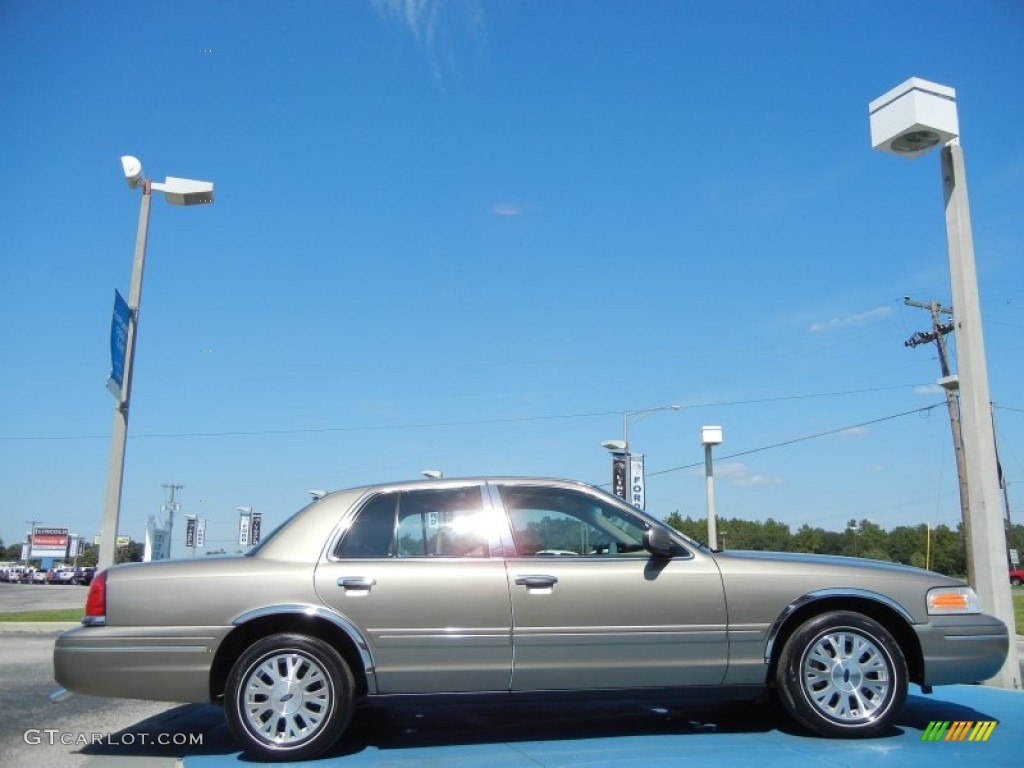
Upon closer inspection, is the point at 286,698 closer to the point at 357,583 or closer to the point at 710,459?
the point at 357,583

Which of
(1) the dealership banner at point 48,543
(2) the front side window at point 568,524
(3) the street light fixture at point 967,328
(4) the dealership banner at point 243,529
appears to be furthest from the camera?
(1) the dealership banner at point 48,543

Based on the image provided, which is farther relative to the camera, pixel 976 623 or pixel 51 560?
pixel 51 560

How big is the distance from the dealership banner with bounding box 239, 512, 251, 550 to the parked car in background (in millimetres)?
35705

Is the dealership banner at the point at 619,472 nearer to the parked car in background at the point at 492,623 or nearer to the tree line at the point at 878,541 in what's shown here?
the parked car in background at the point at 492,623

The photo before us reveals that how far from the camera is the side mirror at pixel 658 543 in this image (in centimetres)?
497

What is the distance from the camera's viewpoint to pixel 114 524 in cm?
1062

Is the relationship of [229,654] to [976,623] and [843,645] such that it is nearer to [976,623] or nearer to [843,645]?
[843,645]

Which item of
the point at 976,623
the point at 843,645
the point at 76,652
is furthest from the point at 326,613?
the point at 976,623

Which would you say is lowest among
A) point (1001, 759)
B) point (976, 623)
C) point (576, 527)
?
point (1001, 759)

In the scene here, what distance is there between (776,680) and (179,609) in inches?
135

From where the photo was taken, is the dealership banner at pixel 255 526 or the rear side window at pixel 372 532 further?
the dealership banner at pixel 255 526

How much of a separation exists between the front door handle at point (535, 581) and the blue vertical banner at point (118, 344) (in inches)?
305

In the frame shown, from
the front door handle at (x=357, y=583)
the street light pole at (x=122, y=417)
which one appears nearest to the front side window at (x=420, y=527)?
the front door handle at (x=357, y=583)

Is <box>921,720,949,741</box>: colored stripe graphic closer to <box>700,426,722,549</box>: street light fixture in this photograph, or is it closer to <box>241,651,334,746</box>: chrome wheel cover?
<box>241,651,334,746</box>: chrome wheel cover
